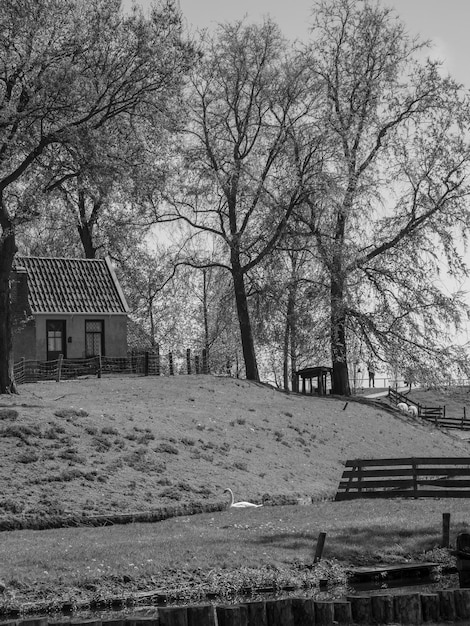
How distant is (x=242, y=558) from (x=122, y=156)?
25.0 meters

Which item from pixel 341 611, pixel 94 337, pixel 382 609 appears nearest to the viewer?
pixel 341 611

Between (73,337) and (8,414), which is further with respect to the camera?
(73,337)

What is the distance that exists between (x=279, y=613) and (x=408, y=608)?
2091 mm

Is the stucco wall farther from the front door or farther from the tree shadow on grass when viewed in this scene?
the tree shadow on grass

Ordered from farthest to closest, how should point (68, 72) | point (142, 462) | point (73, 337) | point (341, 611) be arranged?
point (73, 337) < point (68, 72) < point (142, 462) < point (341, 611)

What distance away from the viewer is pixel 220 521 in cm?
2830

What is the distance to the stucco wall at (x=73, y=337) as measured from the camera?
60.6 m

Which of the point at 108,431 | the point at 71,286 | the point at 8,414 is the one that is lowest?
the point at 108,431

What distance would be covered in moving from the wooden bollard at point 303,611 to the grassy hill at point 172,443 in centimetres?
1475

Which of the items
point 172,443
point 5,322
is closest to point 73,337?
point 5,322

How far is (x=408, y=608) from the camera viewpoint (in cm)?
1686

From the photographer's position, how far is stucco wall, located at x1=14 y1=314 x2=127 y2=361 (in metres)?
60.6

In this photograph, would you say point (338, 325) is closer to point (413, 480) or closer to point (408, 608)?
point (413, 480)

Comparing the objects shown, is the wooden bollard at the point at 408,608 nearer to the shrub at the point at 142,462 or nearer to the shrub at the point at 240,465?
the shrub at the point at 142,462
